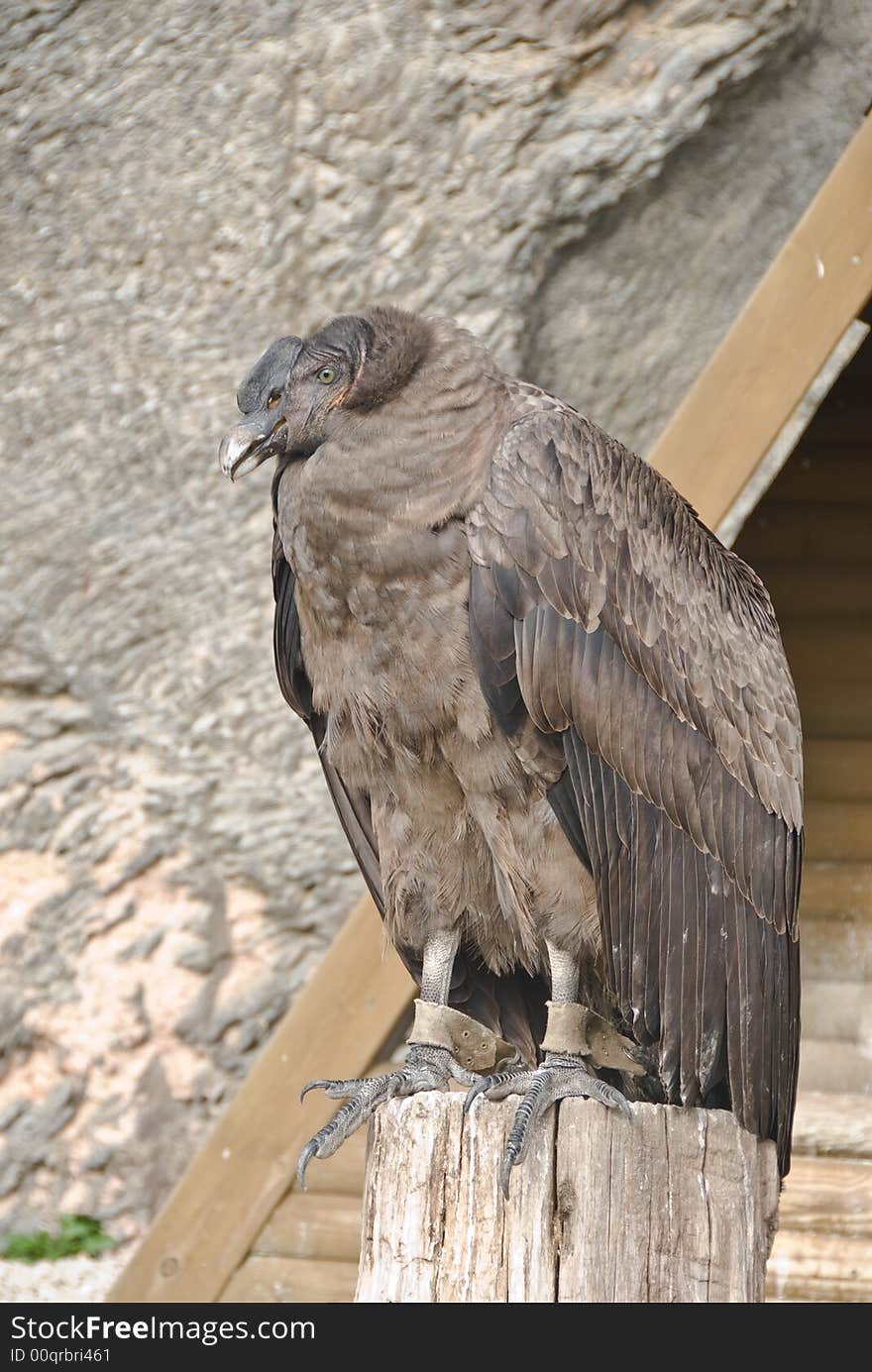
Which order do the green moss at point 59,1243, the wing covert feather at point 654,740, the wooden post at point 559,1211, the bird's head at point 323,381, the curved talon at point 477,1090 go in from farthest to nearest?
1. the green moss at point 59,1243
2. the bird's head at point 323,381
3. the wing covert feather at point 654,740
4. the curved talon at point 477,1090
5. the wooden post at point 559,1211

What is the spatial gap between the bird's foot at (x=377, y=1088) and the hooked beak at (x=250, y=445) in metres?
1.12

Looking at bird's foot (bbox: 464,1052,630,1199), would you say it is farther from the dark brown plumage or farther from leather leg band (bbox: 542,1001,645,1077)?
the dark brown plumage

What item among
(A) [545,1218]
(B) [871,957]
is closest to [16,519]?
(B) [871,957]

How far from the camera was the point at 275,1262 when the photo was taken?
396 centimetres

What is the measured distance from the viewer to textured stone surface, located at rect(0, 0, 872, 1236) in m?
6.08

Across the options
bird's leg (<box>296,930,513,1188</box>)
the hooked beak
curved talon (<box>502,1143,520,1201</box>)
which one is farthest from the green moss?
the hooked beak

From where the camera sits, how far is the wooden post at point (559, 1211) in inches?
93.6

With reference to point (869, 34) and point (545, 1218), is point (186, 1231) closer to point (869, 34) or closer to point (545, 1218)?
point (545, 1218)

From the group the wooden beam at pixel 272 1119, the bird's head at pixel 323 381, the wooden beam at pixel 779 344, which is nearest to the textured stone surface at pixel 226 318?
the wooden beam at pixel 272 1119

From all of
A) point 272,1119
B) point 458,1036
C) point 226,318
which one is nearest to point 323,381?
point 458,1036

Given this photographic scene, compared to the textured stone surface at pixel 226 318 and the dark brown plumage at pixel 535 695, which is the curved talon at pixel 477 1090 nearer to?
the dark brown plumage at pixel 535 695

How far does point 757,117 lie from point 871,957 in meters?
3.51

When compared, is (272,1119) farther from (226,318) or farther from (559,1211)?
(226,318)

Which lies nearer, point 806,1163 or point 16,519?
point 806,1163
